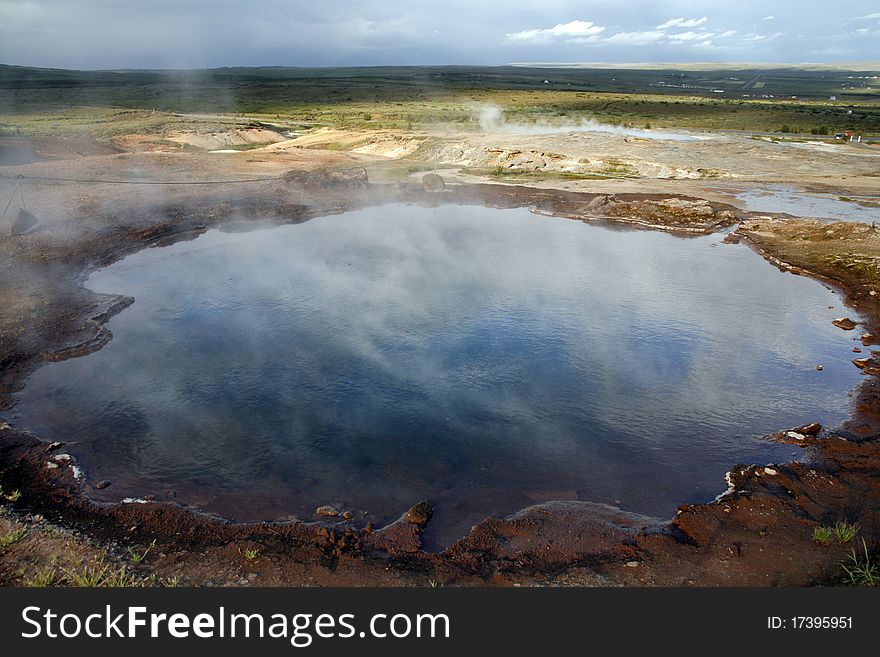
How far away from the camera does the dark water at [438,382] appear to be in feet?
22.9

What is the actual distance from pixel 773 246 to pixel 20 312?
62.4 ft

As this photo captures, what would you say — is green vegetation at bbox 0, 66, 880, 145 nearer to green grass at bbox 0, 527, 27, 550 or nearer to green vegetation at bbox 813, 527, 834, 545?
green grass at bbox 0, 527, 27, 550

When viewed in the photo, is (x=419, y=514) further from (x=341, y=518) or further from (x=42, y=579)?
(x=42, y=579)

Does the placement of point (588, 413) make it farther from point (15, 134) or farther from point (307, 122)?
point (307, 122)

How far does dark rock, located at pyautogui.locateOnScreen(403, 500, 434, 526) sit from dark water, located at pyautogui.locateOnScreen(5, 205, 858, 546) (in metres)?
0.24

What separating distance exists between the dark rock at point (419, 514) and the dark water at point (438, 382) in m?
0.24

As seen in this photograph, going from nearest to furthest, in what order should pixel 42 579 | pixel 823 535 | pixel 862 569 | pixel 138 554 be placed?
pixel 42 579
pixel 862 569
pixel 138 554
pixel 823 535

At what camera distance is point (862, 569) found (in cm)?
524

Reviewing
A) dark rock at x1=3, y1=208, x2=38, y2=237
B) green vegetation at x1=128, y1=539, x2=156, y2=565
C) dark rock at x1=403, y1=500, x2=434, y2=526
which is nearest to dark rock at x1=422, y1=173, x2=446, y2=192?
dark rock at x1=3, y1=208, x2=38, y2=237

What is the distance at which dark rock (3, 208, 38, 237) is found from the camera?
49.3 ft

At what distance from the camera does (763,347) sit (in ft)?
34.7

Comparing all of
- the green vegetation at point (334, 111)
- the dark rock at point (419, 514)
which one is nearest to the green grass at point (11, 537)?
the dark rock at point (419, 514)

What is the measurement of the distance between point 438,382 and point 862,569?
5660mm

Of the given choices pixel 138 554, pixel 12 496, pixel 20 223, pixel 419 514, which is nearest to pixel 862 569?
pixel 419 514
